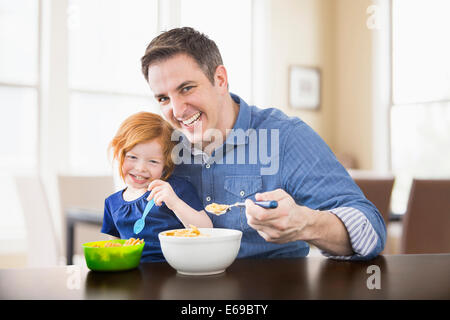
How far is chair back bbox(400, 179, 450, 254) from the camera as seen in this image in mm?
1944

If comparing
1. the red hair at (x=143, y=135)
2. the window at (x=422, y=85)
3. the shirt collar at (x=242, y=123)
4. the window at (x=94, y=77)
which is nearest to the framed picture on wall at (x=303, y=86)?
the window at (x=422, y=85)

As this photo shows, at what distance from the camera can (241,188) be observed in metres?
1.03

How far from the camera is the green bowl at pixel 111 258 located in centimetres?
73

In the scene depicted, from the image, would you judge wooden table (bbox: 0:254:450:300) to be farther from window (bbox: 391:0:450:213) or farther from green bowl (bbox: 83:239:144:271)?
window (bbox: 391:0:450:213)

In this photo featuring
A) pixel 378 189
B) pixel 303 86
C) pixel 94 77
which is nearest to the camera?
pixel 378 189

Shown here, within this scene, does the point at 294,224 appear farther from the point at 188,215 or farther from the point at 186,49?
the point at 186,49

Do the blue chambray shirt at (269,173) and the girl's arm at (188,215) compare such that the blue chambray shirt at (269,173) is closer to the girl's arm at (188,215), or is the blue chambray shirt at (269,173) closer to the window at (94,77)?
the girl's arm at (188,215)

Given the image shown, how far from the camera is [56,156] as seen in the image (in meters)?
2.79

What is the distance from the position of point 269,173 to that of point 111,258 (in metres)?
0.45

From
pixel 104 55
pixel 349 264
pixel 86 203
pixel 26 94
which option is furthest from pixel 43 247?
pixel 349 264

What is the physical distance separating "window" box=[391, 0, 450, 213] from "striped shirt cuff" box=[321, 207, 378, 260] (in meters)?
2.66

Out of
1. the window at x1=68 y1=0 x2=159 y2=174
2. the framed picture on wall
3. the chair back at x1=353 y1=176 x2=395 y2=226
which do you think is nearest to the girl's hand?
the chair back at x1=353 y1=176 x2=395 y2=226

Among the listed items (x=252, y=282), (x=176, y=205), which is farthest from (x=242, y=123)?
(x=252, y=282)

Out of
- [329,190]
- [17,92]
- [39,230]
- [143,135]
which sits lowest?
[39,230]
